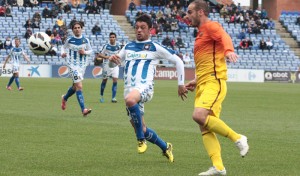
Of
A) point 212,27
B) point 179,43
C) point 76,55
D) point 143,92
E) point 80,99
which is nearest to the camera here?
point 212,27

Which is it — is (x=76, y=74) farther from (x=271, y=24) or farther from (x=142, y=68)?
(x=271, y=24)

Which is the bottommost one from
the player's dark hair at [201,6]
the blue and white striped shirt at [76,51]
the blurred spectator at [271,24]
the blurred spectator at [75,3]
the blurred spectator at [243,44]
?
the blurred spectator at [243,44]

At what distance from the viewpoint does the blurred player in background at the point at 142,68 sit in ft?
35.7

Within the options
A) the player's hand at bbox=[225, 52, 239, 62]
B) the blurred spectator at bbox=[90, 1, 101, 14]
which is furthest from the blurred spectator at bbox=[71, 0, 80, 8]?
the player's hand at bbox=[225, 52, 239, 62]

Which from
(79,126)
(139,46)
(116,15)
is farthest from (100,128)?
(116,15)

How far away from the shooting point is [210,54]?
30.6ft

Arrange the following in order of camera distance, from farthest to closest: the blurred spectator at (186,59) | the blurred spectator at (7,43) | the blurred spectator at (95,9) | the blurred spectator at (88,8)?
the blurred spectator at (95,9), the blurred spectator at (88,8), the blurred spectator at (186,59), the blurred spectator at (7,43)

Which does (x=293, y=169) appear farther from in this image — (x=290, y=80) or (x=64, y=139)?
(x=290, y=80)

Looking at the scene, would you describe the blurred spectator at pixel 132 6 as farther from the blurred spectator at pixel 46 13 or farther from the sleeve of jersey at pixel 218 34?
the sleeve of jersey at pixel 218 34

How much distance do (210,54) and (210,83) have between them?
1.19ft

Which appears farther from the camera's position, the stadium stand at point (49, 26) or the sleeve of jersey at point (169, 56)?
the stadium stand at point (49, 26)

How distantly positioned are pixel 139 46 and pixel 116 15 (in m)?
51.4

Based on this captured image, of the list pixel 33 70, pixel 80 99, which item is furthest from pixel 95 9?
pixel 80 99

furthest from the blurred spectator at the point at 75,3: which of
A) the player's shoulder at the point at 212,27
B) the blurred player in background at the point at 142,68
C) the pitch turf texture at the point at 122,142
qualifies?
the player's shoulder at the point at 212,27
